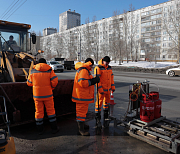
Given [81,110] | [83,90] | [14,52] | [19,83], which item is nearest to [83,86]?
[83,90]

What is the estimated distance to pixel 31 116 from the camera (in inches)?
182

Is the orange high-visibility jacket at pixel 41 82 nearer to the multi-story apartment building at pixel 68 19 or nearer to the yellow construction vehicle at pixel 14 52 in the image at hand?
the yellow construction vehicle at pixel 14 52

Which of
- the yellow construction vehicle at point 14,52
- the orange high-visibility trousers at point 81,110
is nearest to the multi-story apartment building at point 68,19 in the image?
the yellow construction vehicle at point 14,52

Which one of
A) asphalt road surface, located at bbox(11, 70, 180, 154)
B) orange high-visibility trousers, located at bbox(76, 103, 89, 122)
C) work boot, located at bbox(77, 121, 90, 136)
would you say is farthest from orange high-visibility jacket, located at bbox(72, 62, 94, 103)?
asphalt road surface, located at bbox(11, 70, 180, 154)

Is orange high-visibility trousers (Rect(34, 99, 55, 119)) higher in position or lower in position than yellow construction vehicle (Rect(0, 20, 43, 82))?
lower

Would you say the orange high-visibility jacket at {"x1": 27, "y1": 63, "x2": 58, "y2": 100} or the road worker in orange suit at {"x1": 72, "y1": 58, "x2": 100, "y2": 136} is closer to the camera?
the road worker in orange suit at {"x1": 72, "y1": 58, "x2": 100, "y2": 136}

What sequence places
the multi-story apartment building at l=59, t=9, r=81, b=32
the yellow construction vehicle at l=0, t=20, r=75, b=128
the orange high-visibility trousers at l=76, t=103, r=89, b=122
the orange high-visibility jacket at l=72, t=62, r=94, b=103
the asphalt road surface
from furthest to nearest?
the multi-story apartment building at l=59, t=9, r=81, b=32 → the yellow construction vehicle at l=0, t=20, r=75, b=128 → the orange high-visibility trousers at l=76, t=103, r=89, b=122 → the orange high-visibility jacket at l=72, t=62, r=94, b=103 → the asphalt road surface

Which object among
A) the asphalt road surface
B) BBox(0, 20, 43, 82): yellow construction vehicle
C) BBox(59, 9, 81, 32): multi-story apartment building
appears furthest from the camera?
BBox(59, 9, 81, 32): multi-story apartment building

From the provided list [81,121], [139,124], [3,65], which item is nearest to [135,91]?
[139,124]

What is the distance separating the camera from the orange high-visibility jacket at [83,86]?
3794mm

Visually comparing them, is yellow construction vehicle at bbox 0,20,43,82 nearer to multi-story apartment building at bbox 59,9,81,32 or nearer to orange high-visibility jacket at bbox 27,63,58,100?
orange high-visibility jacket at bbox 27,63,58,100

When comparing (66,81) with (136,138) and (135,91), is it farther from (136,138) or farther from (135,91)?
(136,138)

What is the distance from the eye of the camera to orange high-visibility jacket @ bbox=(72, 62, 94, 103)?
379cm

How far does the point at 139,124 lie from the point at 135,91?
0.80 m
